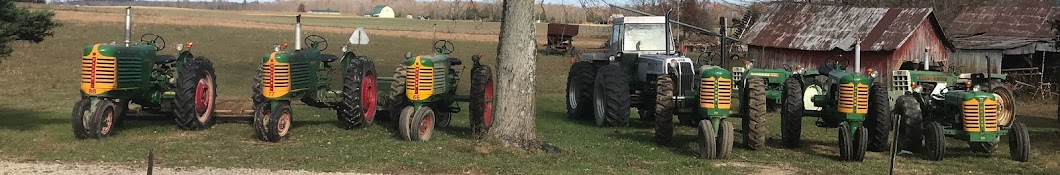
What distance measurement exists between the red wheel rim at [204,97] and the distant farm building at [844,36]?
1996 centimetres

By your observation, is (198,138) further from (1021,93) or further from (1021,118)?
A: (1021,93)

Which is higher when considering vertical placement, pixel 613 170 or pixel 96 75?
pixel 96 75

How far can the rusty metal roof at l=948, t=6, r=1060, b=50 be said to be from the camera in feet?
116

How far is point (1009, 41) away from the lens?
35438mm

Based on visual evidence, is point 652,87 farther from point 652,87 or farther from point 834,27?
point 834,27

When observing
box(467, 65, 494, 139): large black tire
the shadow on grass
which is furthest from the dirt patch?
the shadow on grass

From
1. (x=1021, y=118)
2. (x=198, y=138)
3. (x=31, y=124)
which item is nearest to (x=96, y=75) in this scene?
(x=198, y=138)

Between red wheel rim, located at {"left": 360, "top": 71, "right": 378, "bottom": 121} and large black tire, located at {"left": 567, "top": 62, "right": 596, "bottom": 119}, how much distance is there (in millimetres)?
5069

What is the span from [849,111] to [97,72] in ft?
31.2

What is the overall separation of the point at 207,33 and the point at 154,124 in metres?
40.3

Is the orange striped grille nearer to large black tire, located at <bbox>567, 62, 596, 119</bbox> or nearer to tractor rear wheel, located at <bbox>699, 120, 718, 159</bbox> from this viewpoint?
tractor rear wheel, located at <bbox>699, 120, 718, 159</bbox>

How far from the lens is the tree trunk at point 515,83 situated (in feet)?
47.0

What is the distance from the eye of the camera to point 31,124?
1803 centimetres

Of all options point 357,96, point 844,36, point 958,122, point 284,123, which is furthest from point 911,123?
point 844,36
